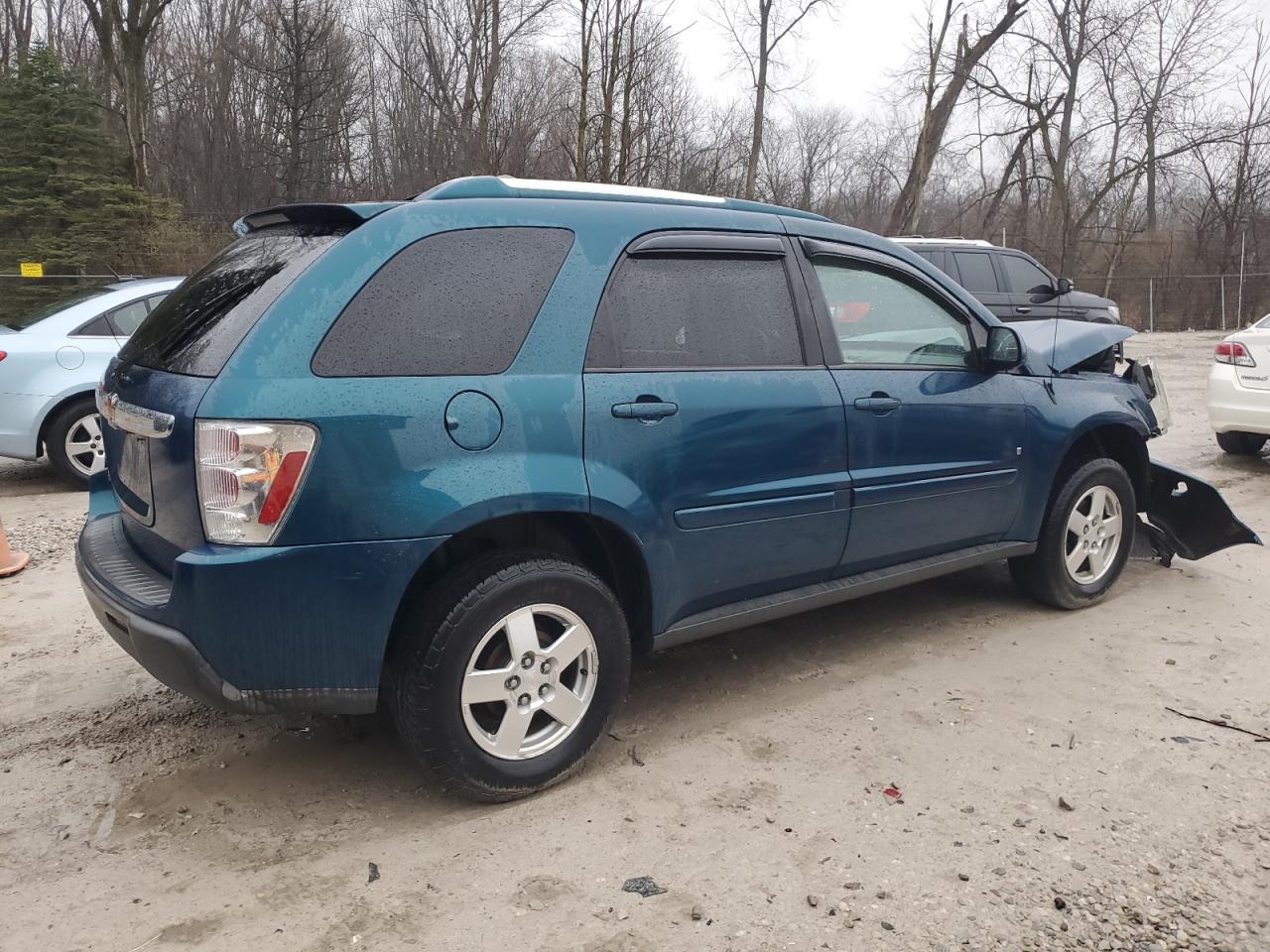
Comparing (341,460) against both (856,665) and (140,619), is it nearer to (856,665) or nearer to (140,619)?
(140,619)

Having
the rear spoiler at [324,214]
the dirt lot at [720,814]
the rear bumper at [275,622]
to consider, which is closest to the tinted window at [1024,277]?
the dirt lot at [720,814]

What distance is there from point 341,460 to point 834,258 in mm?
2190

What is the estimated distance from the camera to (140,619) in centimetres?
266

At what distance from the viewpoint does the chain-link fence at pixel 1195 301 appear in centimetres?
2858

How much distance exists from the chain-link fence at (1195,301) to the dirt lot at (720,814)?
91.6ft

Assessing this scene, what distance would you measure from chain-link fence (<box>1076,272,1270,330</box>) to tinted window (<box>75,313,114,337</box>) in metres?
28.2

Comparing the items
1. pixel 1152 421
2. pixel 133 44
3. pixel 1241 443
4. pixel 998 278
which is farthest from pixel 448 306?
pixel 133 44

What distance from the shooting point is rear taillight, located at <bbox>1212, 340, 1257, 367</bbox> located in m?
8.11

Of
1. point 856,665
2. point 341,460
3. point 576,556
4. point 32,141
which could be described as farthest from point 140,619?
point 32,141

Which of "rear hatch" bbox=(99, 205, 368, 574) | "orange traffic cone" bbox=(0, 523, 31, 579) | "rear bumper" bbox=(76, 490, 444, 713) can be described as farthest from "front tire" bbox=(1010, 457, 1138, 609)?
"orange traffic cone" bbox=(0, 523, 31, 579)

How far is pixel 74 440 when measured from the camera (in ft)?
24.1

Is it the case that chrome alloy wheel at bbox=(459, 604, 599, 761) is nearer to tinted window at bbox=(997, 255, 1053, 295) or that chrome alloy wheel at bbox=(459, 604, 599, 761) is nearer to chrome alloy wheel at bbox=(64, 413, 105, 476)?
chrome alloy wheel at bbox=(64, 413, 105, 476)

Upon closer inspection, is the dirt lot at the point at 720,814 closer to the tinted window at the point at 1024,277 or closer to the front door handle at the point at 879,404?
the front door handle at the point at 879,404

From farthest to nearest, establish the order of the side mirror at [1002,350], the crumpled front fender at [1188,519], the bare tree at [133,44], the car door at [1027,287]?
the bare tree at [133,44] → the car door at [1027,287] → the crumpled front fender at [1188,519] → the side mirror at [1002,350]
